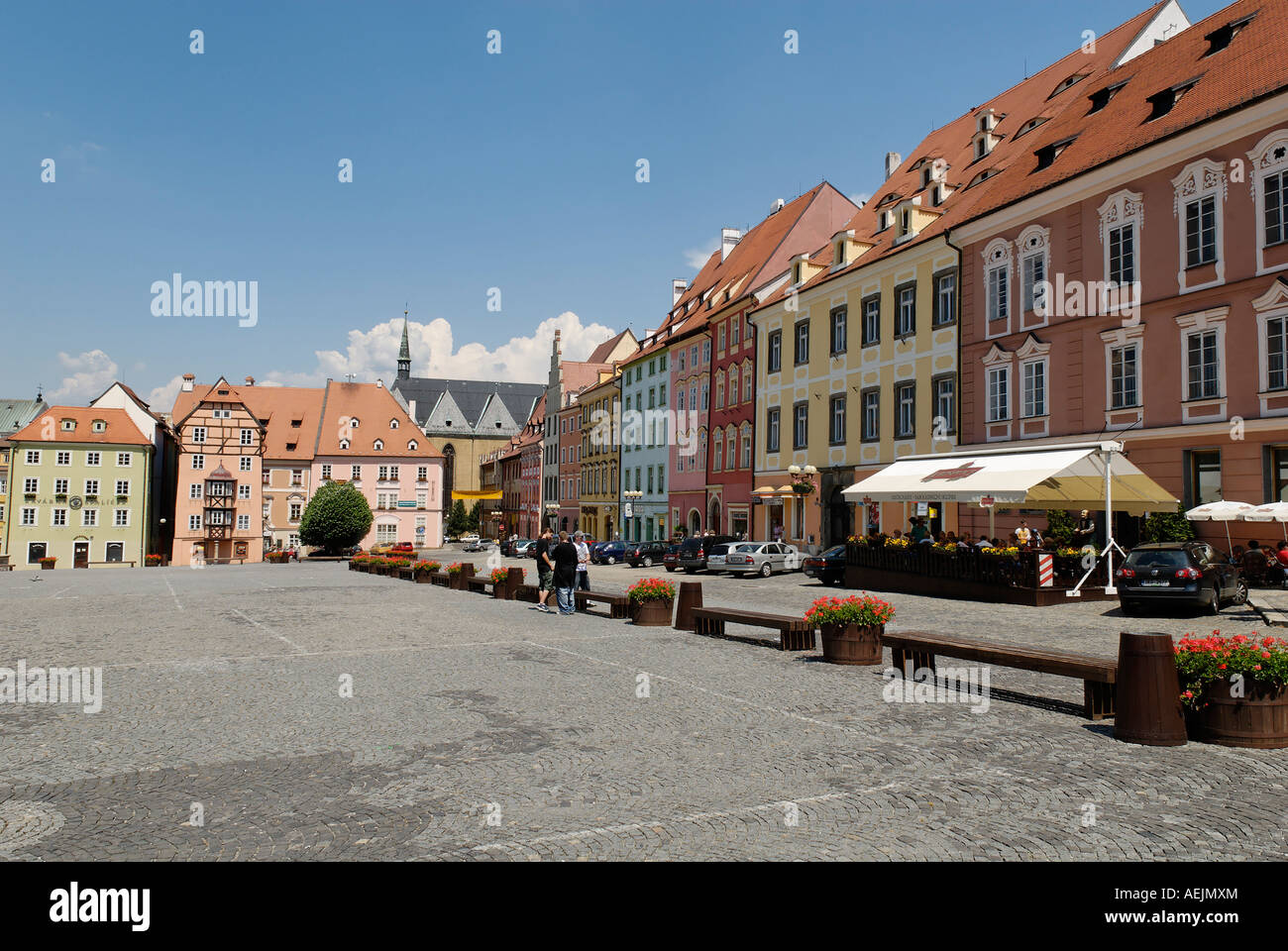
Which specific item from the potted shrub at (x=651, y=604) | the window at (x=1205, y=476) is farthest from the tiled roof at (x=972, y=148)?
the potted shrub at (x=651, y=604)

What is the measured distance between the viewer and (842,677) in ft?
37.1

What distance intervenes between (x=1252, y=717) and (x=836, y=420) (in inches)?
1265

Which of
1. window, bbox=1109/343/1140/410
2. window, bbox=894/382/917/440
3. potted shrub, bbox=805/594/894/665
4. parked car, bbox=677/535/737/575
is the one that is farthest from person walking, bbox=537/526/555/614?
window, bbox=894/382/917/440

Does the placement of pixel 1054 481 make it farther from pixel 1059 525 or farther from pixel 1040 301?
pixel 1040 301

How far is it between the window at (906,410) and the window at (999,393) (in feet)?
12.3

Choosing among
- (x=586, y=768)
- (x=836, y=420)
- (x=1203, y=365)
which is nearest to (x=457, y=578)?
(x=836, y=420)

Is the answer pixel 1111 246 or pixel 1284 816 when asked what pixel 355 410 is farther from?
pixel 1284 816

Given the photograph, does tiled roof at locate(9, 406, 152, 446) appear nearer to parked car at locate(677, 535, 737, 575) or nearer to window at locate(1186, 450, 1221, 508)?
parked car at locate(677, 535, 737, 575)

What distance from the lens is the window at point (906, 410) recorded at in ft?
112

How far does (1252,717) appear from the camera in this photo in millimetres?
7609

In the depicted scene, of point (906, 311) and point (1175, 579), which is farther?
point (906, 311)

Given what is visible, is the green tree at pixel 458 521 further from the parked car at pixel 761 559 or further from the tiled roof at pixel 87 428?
the parked car at pixel 761 559

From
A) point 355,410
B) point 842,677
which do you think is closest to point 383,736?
point 842,677
